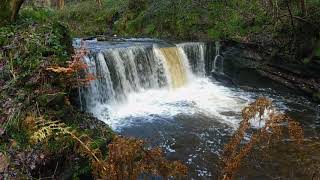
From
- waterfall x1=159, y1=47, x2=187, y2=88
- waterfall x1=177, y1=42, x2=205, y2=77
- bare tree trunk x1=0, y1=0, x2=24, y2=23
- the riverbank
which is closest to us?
bare tree trunk x1=0, y1=0, x2=24, y2=23

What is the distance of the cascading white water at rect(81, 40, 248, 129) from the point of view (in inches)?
428

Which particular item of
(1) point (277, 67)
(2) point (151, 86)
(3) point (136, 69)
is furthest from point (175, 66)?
(1) point (277, 67)

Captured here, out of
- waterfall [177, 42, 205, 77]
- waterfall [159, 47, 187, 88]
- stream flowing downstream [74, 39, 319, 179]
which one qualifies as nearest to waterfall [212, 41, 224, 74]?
stream flowing downstream [74, 39, 319, 179]

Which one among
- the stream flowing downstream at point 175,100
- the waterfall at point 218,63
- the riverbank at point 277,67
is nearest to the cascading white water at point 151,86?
the stream flowing downstream at point 175,100

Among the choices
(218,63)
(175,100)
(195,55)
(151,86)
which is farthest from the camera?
(218,63)

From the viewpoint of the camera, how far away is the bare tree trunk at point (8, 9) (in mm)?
7820

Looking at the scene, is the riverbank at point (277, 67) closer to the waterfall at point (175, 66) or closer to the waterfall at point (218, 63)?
the waterfall at point (218, 63)

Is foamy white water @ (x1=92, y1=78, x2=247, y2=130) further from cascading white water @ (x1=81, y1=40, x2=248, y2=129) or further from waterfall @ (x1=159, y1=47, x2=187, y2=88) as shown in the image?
waterfall @ (x1=159, y1=47, x2=187, y2=88)

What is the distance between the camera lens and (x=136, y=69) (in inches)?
504

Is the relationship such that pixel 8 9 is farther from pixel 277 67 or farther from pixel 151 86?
pixel 277 67

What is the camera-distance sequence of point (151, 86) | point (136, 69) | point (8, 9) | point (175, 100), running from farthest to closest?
point (151, 86)
point (136, 69)
point (175, 100)
point (8, 9)

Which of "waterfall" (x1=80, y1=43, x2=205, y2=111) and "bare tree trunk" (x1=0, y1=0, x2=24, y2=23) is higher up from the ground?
"bare tree trunk" (x1=0, y1=0, x2=24, y2=23)

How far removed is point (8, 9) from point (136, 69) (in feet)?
18.0

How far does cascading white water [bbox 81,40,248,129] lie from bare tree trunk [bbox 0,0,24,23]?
2.54 m
